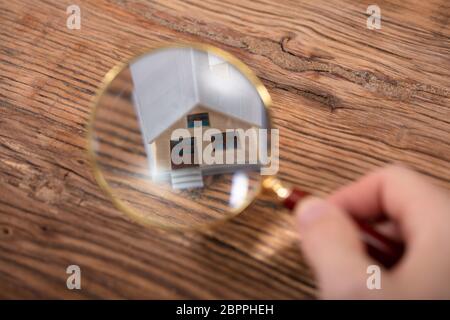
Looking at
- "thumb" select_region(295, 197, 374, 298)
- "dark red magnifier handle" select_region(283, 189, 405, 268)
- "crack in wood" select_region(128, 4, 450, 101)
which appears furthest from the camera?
"crack in wood" select_region(128, 4, 450, 101)

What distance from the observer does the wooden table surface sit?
4.23 ft

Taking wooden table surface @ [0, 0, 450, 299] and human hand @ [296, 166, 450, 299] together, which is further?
wooden table surface @ [0, 0, 450, 299]

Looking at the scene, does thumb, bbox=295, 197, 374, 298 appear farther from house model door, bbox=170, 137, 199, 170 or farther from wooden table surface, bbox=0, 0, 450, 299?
house model door, bbox=170, 137, 199, 170

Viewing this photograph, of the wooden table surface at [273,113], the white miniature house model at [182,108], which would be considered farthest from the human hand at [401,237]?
the white miniature house model at [182,108]

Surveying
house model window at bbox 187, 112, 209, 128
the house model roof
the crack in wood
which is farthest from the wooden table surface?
house model window at bbox 187, 112, 209, 128

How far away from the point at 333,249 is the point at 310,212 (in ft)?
0.34

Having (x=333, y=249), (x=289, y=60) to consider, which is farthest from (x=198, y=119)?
(x=333, y=249)

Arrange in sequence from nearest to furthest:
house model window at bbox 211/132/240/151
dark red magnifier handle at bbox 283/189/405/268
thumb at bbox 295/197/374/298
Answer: thumb at bbox 295/197/374/298 → dark red magnifier handle at bbox 283/189/405/268 → house model window at bbox 211/132/240/151

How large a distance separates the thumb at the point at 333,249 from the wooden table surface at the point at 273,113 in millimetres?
270

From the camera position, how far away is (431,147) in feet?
4.64

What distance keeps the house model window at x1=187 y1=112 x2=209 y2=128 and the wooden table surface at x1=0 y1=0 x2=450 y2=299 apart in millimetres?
237
